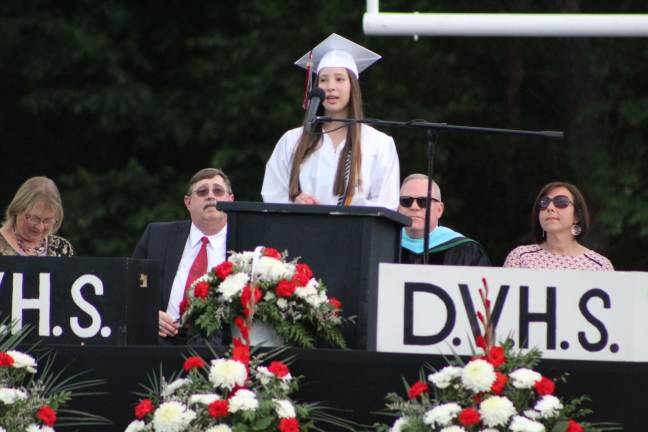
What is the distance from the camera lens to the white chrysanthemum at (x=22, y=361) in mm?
5027

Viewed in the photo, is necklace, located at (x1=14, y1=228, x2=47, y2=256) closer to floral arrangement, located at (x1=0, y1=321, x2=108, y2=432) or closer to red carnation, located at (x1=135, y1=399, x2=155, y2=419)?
floral arrangement, located at (x1=0, y1=321, x2=108, y2=432)

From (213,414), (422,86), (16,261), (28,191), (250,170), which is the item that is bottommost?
(213,414)

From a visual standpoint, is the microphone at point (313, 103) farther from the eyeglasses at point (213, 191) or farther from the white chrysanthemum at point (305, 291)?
the eyeglasses at point (213, 191)

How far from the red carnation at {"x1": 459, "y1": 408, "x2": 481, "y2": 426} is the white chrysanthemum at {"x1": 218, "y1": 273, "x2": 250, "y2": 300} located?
37.4 inches

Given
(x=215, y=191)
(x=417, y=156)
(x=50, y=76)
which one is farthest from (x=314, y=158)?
(x=50, y=76)

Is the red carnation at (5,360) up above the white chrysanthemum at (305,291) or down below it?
below

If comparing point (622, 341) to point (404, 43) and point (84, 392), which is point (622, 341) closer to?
point (84, 392)

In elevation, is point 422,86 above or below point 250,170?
above

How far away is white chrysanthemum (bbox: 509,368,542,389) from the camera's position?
480cm

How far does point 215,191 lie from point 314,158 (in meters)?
1.25

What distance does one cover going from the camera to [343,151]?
21.0 ft

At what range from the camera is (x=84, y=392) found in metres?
5.20

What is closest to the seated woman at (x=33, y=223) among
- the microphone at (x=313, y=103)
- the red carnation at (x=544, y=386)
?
the microphone at (x=313, y=103)

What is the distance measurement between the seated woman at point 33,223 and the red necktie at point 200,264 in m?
0.78
